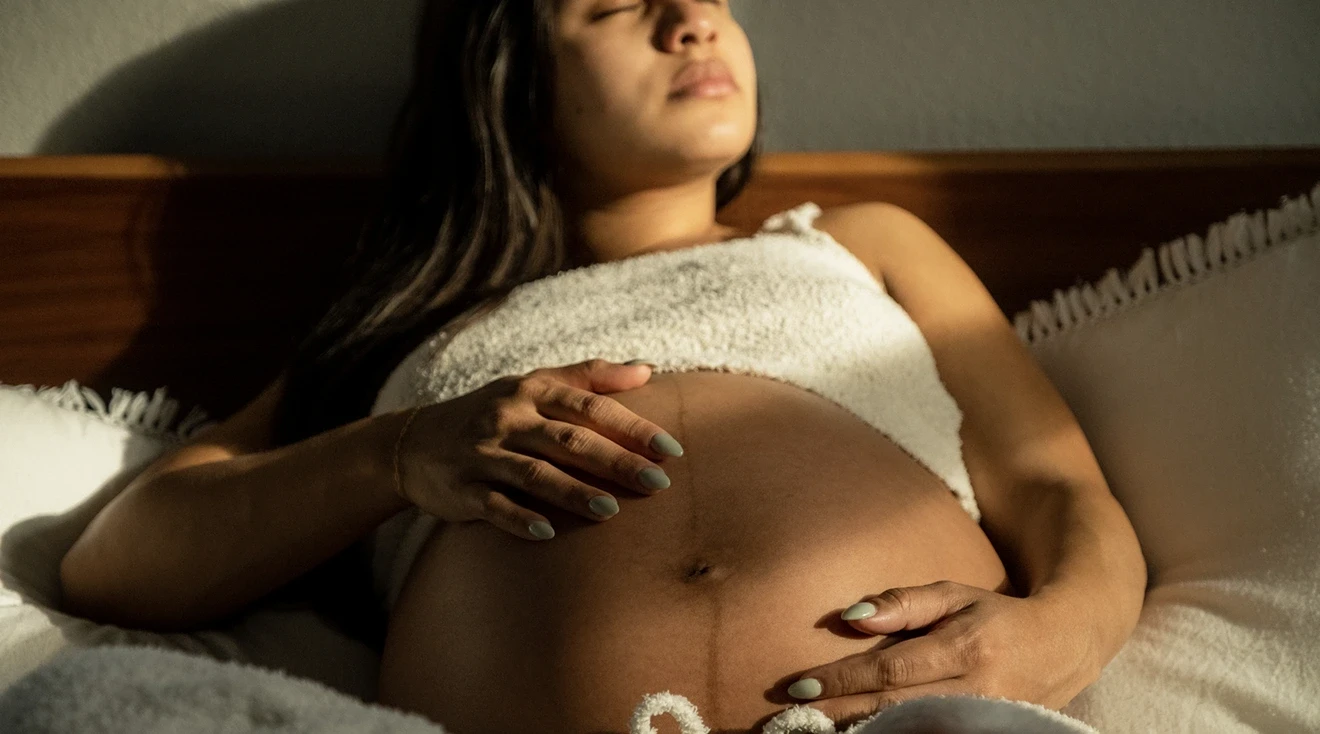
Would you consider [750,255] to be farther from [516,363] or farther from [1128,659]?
[1128,659]

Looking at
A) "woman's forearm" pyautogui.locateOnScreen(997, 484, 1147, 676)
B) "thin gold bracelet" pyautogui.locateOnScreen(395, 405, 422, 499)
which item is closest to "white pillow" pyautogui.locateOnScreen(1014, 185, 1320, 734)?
"woman's forearm" pyautogui.locateOnScreen(997, 484, 1147, 676)

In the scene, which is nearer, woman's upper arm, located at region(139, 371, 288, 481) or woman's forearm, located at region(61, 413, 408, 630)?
woman's forearm, located at region(61, 413, 408, 630)

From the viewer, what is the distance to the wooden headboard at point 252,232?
1127mm

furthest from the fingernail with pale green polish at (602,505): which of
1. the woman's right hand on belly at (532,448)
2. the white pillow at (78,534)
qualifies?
the white pillow at (78,534)

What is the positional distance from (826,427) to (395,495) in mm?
327

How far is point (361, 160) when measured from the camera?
119 cm

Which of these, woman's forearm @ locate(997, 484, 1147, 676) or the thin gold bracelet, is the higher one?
the thin gold bracelet

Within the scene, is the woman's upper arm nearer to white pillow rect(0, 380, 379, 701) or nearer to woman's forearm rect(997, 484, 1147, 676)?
white pillow rect(0, 380, 379, 701)

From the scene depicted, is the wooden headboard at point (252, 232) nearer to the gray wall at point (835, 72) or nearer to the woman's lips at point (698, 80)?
the gray wall at point (835, 72)

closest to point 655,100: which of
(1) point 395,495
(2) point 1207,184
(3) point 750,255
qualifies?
(3) point 750,255

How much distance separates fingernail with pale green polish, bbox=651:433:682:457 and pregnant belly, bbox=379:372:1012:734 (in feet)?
0.06

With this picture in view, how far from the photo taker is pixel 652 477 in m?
0.68

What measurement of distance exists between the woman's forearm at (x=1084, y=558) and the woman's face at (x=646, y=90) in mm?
410

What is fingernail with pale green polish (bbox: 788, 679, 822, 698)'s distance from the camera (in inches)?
23.4
